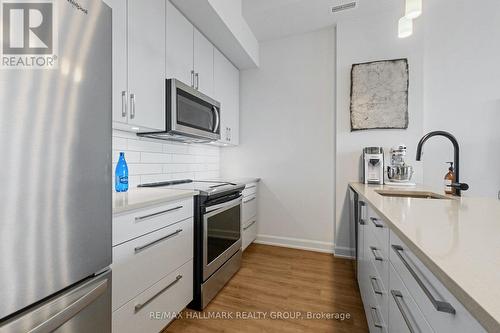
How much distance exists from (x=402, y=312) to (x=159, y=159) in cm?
197

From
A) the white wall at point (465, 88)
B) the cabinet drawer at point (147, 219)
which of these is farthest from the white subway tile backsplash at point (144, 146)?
the white wall at point (465, 88)

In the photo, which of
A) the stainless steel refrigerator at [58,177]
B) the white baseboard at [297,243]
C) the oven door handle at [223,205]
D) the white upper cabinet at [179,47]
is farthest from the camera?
the white baseboard at [297,243]

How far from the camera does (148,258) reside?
1228mm

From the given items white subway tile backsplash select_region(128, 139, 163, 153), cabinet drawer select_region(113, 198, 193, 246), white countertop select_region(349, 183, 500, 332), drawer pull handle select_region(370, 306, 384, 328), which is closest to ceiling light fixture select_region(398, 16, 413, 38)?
white countertop select_region(349, 183, 500, 332)

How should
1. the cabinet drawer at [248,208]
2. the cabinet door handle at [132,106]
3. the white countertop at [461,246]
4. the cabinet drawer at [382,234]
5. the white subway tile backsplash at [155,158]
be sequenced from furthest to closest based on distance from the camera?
1. the cabinet drawer at [248,208]
2. the white subway tile backsplash at [155,158]
3. the cabinet door handle at [132,106]
4. the cabinet drawer at [382,234]
5. the white countertop at [461,246]

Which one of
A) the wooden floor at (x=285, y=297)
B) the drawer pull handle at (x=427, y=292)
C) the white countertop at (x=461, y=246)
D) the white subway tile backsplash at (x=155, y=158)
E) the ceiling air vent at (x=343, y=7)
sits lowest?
the wooden floor at (x=285, y=297)

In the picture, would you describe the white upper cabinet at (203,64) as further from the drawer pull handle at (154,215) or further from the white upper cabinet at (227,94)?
the drawer pull handle at (154,215)

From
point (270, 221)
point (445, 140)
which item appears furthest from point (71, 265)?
point (445, 140)

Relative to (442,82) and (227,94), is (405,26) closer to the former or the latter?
(442,82)

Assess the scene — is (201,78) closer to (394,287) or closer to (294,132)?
(294,132)

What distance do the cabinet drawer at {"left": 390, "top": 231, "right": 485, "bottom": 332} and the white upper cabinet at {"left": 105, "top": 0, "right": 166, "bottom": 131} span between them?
61.2 inches

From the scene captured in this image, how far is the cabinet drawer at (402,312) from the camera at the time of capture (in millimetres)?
641

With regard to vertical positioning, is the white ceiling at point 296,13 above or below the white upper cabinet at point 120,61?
above

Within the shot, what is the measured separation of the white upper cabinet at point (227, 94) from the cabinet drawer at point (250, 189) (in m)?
0.60
